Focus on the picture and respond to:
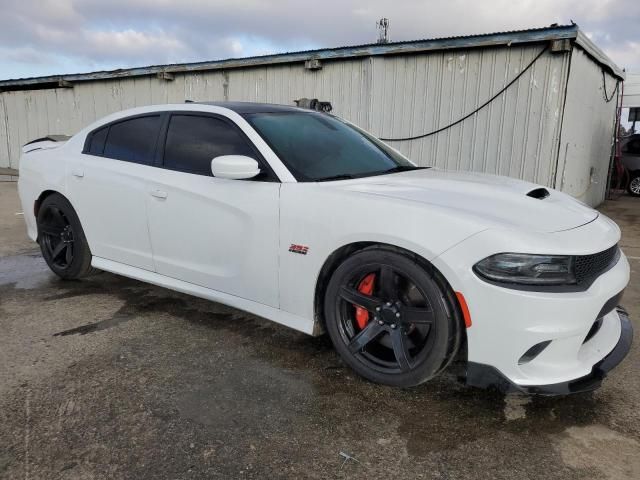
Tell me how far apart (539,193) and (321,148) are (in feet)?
4.43

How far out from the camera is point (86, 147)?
162 inches

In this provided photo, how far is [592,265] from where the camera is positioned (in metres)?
2.36

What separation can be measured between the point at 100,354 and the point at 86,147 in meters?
1.89

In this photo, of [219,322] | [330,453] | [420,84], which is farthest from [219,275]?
[420,84]

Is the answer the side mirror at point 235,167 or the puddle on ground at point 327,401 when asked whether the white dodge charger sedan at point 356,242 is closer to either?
the side mirror at point 235,167

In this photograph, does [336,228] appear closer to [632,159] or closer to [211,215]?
[211,215]

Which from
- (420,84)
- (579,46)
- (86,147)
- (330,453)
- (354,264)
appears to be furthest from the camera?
(420,84)

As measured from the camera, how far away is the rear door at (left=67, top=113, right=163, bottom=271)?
3.62 metres

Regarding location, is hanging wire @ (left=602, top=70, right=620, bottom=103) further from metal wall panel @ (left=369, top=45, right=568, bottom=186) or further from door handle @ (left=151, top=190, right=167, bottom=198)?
door handle @ (left=151, top=190, right=167, bottom=198)

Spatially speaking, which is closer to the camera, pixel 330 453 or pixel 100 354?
pixel 330 453

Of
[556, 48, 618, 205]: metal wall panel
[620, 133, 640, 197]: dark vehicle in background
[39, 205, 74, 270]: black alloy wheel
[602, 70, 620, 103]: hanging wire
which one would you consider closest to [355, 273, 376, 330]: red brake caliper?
[39, 205, 74, 270]: black alloy wheel

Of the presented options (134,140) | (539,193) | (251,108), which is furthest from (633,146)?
(134,140)

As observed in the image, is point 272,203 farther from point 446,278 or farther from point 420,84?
point 420,84

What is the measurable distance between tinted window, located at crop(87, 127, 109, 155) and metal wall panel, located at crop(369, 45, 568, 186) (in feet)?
18.7
